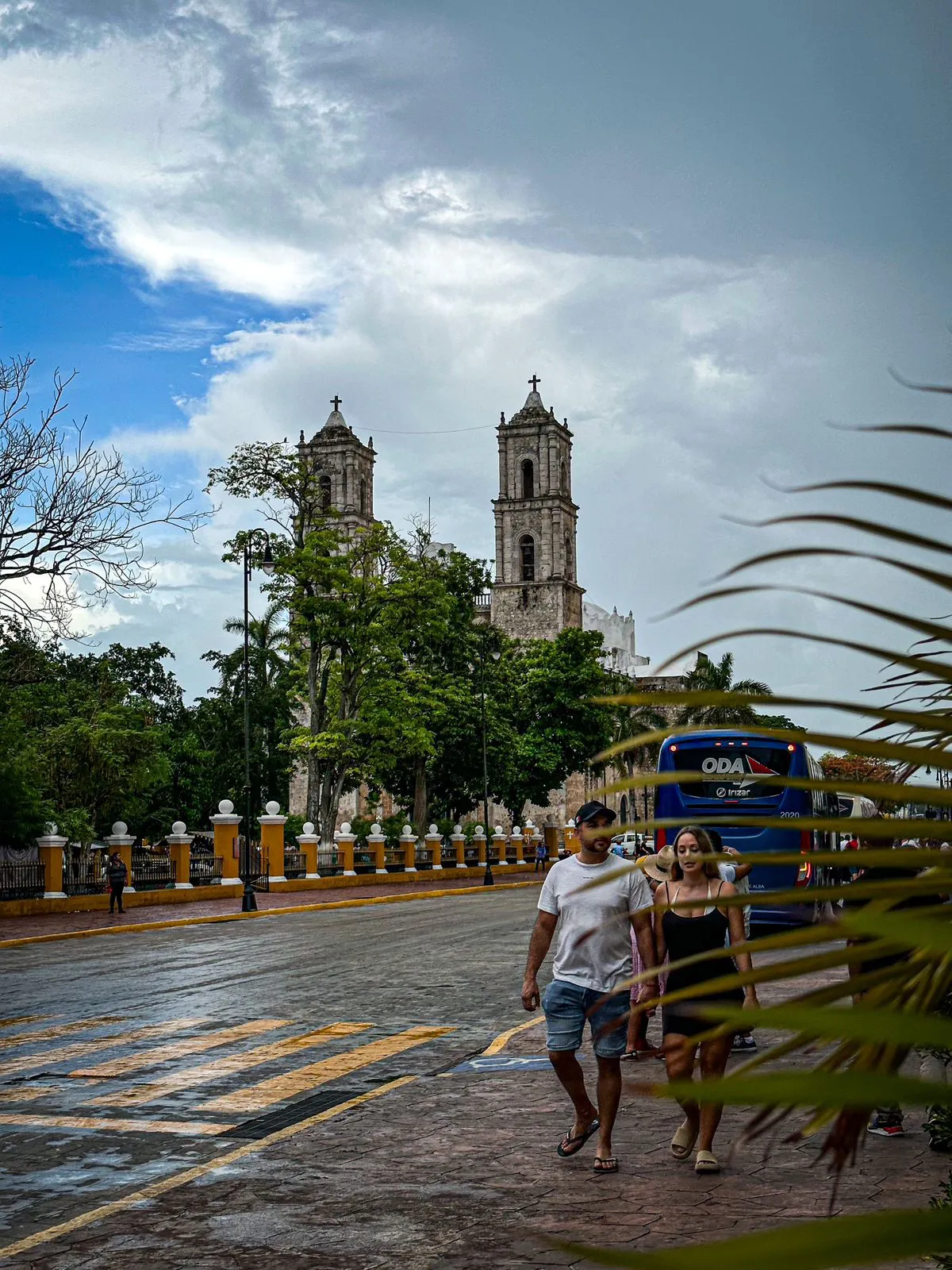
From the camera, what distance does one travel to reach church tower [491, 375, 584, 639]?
108m

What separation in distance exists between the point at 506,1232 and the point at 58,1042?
7185 mm

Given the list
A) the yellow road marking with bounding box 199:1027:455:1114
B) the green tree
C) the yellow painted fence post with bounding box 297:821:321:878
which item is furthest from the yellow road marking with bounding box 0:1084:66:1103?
the green tree

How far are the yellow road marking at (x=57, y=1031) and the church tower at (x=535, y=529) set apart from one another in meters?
92.9

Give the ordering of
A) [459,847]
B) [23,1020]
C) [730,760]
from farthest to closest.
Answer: [459,847], [730,760], [23,1020]

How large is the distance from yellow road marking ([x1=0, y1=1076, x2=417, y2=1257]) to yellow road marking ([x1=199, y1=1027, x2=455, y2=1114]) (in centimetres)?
55

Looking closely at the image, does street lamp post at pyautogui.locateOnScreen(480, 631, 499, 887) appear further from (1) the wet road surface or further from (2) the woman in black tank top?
(2) the woman in black tank top

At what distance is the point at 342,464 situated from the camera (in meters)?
98.9

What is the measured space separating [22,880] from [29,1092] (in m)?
23.7

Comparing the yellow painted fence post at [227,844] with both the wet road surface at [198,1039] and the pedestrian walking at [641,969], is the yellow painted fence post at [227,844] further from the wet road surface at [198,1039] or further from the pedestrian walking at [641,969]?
the pedestrian walking at [641,969]

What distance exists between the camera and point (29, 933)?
2711cm

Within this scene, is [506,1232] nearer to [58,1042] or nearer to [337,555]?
[58,1042]

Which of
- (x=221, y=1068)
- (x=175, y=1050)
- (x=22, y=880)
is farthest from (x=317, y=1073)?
(x=22, y=880)

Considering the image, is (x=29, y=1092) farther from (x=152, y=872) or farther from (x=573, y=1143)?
(x=152, y=872)

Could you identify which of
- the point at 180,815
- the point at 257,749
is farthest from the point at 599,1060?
the point at 257,749
